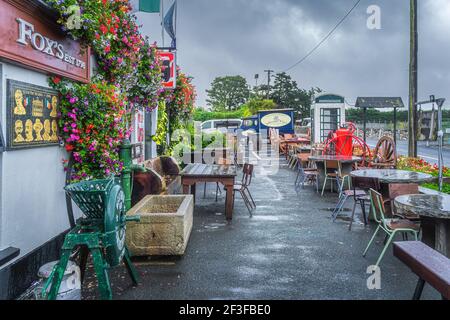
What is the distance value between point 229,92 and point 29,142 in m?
66.9

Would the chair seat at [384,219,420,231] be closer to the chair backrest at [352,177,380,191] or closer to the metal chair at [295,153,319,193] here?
the chair backrest at [352,177,380,191]

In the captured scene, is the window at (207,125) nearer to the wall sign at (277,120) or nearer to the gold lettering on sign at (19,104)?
the wall sign at (277,120)

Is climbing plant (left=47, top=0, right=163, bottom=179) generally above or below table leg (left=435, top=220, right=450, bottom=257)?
above

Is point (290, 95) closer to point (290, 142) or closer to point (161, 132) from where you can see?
point (290, 142)

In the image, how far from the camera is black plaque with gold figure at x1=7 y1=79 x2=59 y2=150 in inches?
142

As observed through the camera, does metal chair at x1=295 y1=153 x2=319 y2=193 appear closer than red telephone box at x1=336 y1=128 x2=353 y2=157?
Yes

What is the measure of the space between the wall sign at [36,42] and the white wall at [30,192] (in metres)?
0.14

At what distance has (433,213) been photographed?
12.2ft

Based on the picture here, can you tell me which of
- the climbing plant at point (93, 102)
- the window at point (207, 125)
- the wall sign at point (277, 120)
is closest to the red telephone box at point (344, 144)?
the climbing plant at point (93, 102)

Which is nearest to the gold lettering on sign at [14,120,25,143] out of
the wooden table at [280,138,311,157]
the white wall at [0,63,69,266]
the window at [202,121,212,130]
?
the white wall at [0,63,69,266]

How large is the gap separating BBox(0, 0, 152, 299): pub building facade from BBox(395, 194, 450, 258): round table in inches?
144

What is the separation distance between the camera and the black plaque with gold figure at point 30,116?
142 inches

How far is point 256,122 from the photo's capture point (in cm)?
2595
